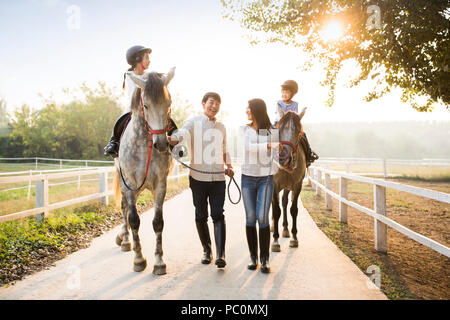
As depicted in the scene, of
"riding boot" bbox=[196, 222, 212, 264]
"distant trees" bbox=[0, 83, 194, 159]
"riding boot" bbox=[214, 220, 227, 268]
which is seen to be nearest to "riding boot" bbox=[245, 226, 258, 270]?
"riding boot" bbox=[214, 220, 227, 268]

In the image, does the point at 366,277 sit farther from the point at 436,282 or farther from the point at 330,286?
the point at 436,282

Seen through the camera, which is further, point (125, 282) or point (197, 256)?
point (197, 256)

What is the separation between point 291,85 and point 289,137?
1.49 meters

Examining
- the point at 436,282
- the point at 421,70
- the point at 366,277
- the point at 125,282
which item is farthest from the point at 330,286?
the point at 421,70

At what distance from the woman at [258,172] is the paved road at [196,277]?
468 millimetres

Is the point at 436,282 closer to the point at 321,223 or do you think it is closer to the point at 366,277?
the point at 366,277

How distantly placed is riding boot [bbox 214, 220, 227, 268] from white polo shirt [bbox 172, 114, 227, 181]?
0.62 meters

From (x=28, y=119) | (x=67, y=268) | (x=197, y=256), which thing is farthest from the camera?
(x=28, y=119)

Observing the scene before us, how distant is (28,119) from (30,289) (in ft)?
164

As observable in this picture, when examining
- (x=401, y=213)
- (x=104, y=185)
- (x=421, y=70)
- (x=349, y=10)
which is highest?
(x=349, y=10)

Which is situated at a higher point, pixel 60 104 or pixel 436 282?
pixel 60 104

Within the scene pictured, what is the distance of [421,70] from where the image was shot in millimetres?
7176

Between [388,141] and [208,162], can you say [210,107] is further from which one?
[388,141]
